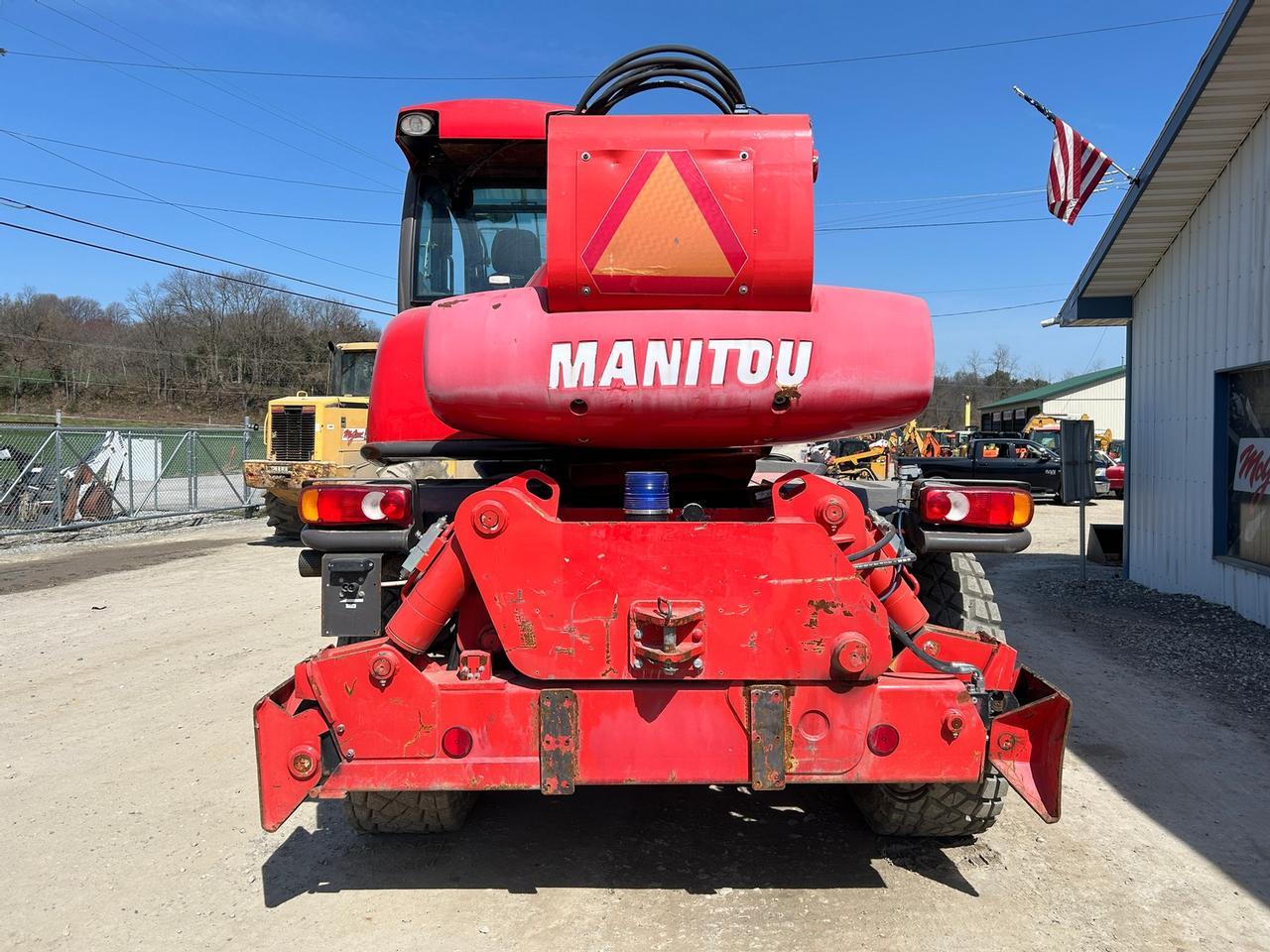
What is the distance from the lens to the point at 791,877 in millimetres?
3248

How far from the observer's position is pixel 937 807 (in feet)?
10.9

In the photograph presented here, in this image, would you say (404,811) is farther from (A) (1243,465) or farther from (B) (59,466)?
(B) (59,466)

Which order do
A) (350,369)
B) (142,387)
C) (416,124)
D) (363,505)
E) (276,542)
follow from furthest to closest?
(142,387) < (350,369) < (276,542) < (416,124) < (363,505)

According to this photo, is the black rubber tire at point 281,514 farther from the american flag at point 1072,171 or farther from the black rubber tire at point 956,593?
the black rubber tire at point 956,593

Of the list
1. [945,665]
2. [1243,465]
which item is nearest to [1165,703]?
[1243,465]

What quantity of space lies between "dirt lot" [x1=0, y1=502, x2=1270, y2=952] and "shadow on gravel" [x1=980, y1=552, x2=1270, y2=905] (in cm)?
2

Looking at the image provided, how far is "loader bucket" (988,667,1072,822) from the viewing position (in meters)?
2.73

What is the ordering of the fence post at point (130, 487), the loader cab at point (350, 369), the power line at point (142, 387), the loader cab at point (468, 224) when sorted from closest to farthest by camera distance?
the loader cab at point (468, 224)
the loader cab at point (350, 369)
the fence post at point (130, 487)
the power line at point (142, 387)

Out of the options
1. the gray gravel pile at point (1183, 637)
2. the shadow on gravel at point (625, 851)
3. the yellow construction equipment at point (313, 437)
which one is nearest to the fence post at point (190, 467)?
the yellow construction equipment at point (313, 437)

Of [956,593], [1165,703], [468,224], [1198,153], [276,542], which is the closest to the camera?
[956,593]

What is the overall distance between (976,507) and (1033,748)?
856 millimetres

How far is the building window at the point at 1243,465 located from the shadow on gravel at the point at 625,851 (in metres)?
6.11

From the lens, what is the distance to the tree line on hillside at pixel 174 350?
52.4 metres

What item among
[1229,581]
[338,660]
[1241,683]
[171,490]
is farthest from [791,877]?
[171,490]
